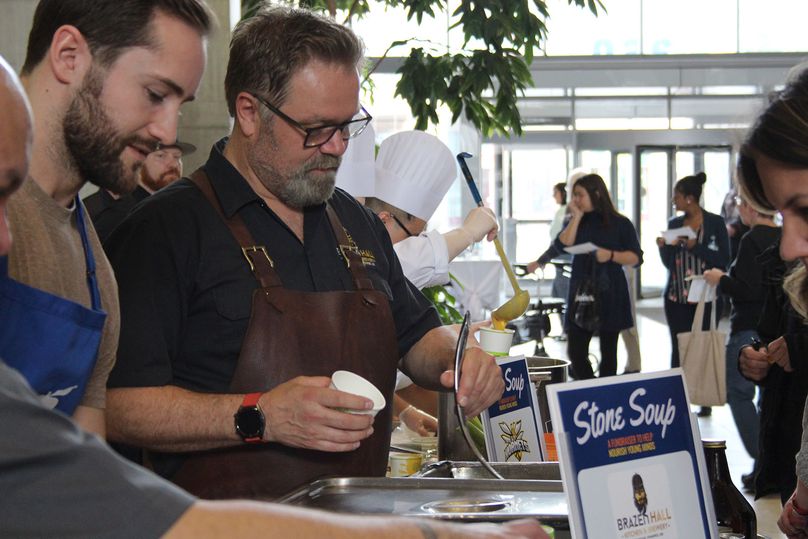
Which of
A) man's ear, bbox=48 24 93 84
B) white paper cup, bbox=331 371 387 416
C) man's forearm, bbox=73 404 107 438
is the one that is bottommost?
man's forearm, bbox=73 404 107 438

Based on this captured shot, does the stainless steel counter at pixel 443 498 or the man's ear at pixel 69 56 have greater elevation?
the man's ear at pixel 69 56

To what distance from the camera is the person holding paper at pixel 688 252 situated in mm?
7055

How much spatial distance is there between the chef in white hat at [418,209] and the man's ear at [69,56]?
1.60 metres

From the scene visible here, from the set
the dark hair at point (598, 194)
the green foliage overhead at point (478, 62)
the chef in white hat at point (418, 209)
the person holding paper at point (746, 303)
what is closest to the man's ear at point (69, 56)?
the chef in white hat at point (418, 209)

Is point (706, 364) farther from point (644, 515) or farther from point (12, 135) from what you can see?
point (12, 135)

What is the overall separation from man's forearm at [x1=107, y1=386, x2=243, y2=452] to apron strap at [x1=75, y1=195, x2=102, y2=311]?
214mm

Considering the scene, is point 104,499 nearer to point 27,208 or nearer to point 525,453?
point 27,208

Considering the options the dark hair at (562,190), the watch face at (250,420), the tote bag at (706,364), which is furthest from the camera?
the dark hair at (562,190)

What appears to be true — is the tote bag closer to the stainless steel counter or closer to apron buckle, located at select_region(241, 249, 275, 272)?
apron buckle, located at select_region(241, 249, 275, 272)

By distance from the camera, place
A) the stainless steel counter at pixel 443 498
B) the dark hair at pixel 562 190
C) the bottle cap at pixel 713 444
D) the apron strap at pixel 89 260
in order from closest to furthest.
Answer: the stainless steel counter at pixel 443 498
the bottle cap at pixel 713 444
the apron strap at pixel 89 260
the dark hair at pixel 562 190

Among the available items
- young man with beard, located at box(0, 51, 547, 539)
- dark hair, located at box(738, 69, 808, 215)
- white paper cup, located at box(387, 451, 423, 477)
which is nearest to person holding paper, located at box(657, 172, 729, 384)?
white paper cup, located at box(387, 451, 423, 477)

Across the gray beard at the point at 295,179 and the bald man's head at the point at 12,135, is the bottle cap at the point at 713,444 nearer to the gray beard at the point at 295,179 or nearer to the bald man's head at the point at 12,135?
the gray beard at the point at 295,179

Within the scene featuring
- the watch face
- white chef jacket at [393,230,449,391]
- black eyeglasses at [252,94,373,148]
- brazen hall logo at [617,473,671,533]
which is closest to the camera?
brazen hall logo at [617,473,671,533]

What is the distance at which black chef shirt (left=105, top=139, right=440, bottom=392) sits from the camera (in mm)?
1740
